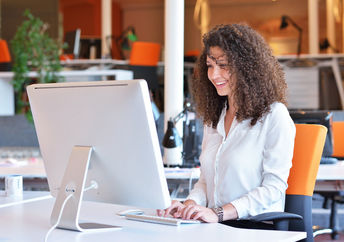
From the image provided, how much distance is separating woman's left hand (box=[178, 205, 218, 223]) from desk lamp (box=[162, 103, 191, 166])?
5.21ft

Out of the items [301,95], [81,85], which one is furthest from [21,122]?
[81,85]

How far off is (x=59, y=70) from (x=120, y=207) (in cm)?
478

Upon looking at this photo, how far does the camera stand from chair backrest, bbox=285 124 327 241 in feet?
7.16

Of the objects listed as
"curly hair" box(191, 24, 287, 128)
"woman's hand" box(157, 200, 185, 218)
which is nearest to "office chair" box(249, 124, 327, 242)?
"curly hair" box(191, 24, 287, 128)

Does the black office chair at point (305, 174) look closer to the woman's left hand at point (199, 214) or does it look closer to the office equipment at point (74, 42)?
the woman's left hand at point (199, 214)

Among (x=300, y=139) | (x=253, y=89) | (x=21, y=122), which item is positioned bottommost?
(x=21, y=122)

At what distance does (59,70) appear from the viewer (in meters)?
6.71

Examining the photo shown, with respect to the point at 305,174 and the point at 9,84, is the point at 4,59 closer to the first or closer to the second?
the point at 9,84

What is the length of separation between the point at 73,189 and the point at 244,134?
0.76 meters

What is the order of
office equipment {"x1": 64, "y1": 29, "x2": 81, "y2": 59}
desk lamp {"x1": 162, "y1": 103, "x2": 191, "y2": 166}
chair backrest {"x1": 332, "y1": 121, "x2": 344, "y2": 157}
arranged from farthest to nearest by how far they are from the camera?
office equipment {"x1": 64, "y1": 29, "x2": 81, "y2": 59} < chair backrest {"x1": 332, "y1": 121, "x2": 344, "y2": 157} < desk lamp {"x1": 162, "y1": 103, "x2": 191, "y2": 166}

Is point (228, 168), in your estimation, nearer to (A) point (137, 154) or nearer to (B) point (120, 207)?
(B) point (120, 207)

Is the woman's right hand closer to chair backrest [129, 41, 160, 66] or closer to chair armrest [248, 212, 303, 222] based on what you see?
chair armrest [248, 212, 303, 222]

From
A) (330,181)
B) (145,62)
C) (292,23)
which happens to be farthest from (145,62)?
(330,181)

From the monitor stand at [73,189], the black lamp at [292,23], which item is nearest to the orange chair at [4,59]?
the black lamp at [292,23]
